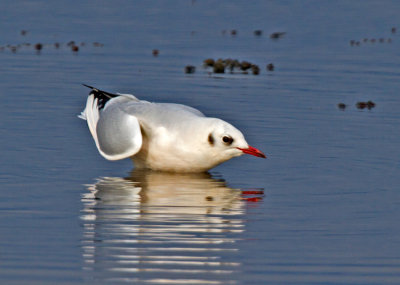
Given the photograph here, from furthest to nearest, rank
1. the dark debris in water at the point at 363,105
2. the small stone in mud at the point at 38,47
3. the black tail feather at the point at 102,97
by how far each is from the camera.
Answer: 1. the small stone in mud at the point at 38,47
2. the dark debris in water at the point at 363,105
3. the black tail feather at the point at 102,97

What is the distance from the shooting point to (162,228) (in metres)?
10.9

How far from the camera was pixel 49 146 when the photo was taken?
49.2ft

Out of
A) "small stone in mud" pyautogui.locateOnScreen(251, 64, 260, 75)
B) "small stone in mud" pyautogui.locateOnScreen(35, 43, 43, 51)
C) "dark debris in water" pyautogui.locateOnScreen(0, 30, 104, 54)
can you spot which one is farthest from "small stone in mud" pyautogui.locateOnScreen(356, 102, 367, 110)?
"small stone in mud" pyautogui.locateOnScreen(35, 43, 43, 51)

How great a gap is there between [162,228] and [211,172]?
3.48 meters

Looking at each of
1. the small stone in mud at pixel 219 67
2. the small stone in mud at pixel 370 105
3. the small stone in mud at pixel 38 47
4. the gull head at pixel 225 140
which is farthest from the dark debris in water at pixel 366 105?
the small stone in mud at pixel 38 47

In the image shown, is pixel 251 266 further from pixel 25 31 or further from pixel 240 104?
pixel 25 31

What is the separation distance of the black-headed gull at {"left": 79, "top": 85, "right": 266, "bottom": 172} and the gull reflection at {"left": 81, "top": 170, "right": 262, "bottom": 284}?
0.23 metres

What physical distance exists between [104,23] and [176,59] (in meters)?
5.86

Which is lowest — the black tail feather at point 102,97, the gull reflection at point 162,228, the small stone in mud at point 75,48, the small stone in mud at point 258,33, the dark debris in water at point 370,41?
the gull reflection at point 162,228

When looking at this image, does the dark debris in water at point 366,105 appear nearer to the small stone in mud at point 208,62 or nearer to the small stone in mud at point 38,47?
the small stone in mud at point 208,62

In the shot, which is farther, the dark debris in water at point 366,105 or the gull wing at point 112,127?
the dark debris in water at point 366,105

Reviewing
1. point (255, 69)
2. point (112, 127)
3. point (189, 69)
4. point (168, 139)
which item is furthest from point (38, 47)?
point (168, 139)

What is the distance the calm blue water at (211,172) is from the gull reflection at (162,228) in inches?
0.9

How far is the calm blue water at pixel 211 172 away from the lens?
9.87m
